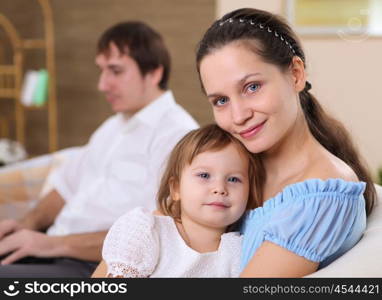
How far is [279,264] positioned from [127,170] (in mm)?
1149

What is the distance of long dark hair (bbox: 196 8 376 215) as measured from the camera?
52.5 inches

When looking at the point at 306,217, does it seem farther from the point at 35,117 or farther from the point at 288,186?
the point at 35,117

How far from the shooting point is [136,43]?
2422mm

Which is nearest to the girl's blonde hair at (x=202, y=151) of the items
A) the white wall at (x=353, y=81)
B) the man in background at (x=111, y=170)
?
the man in background at (x=111, y=170)

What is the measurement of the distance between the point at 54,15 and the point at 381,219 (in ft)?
14.5

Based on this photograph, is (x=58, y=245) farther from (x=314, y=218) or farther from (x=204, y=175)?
(x=314, y=218)

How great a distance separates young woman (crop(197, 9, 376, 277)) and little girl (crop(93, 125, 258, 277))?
2.1 inches

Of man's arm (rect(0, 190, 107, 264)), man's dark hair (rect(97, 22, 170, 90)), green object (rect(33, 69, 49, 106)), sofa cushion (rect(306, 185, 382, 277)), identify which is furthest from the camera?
green object (rect(33, 69, 49, 106))

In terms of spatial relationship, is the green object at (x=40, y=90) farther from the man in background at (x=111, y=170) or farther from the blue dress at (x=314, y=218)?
the blue dress at (x=314, y=218)

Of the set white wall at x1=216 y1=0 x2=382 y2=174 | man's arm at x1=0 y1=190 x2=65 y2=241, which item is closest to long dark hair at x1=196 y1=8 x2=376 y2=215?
man's arm at x1=0 y1=190 x2=65 y2=241

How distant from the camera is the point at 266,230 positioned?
4.05 feet

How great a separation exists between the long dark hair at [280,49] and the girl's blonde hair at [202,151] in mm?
48

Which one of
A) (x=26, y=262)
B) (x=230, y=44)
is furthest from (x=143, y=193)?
(x=230, y=44)

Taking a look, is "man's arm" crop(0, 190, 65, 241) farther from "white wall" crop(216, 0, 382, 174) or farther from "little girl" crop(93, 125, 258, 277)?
"white wall" crop(216, 0, 382, 174)
